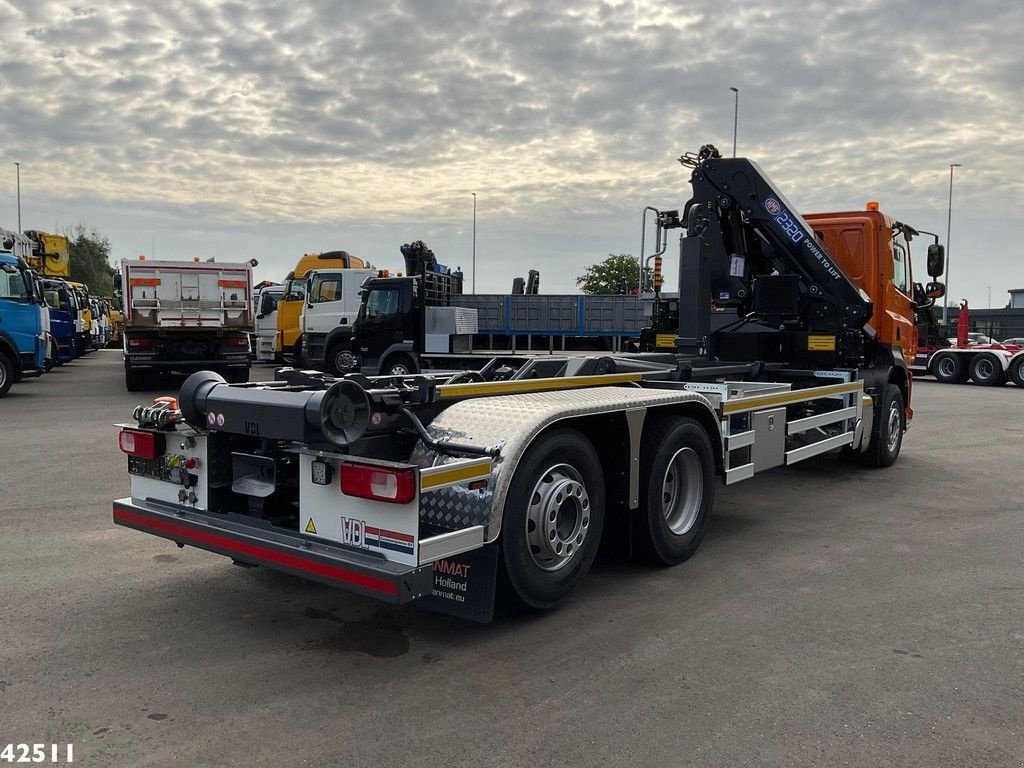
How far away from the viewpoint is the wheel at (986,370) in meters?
22.7

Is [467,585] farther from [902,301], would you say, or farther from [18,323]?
[18,323]

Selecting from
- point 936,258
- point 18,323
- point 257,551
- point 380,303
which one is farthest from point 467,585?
point 18,323

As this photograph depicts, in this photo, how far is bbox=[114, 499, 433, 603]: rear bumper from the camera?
3514 millimetres

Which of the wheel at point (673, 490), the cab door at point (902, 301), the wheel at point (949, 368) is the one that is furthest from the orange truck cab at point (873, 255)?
the wheel at point (949, 368)

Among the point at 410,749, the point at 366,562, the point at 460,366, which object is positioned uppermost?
the point at 460,366

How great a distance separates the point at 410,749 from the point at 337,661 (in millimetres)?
909

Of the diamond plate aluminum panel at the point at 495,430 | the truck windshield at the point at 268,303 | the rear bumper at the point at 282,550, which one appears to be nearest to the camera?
the rear bumper at the point at 282,550

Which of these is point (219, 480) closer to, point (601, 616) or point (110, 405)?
point (601, 616)

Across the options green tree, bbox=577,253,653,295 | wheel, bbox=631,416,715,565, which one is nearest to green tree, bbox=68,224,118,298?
green tree, bbox=577,253,653,295

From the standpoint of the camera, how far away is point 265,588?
4.88 metres

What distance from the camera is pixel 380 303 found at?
1756cm

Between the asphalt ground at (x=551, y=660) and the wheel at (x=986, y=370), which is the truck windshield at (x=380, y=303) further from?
the wheel at (x=986, y=370)

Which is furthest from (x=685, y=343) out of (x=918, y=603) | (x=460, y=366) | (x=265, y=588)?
(x=265, y=588)

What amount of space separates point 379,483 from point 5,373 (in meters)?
15.1
